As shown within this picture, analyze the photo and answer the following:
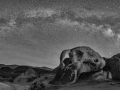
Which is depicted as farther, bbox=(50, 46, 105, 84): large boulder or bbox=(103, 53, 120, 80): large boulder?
bbox=(50, 46, 105, 84): large boulder

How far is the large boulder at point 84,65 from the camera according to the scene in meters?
21.0

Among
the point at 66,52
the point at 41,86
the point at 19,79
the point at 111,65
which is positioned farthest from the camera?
the point at 19,79

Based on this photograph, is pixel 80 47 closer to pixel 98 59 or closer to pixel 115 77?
pixel 98 59

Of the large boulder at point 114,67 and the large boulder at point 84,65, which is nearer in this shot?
the large boulder at point 114,67

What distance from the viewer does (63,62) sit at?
24469 millimetres

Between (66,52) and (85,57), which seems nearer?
(85,57)

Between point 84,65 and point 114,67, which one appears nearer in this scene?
point 114,67

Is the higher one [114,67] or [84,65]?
[84,65]

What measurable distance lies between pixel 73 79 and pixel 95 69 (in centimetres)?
320

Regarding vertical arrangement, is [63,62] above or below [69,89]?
above

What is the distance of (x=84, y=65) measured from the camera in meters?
22.0

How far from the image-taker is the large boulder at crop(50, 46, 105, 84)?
2103 centimetres

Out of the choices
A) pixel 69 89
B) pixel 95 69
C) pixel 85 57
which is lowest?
pixel 69 89

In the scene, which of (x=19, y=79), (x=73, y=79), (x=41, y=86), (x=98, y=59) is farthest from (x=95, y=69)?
(x=19, y=79)
